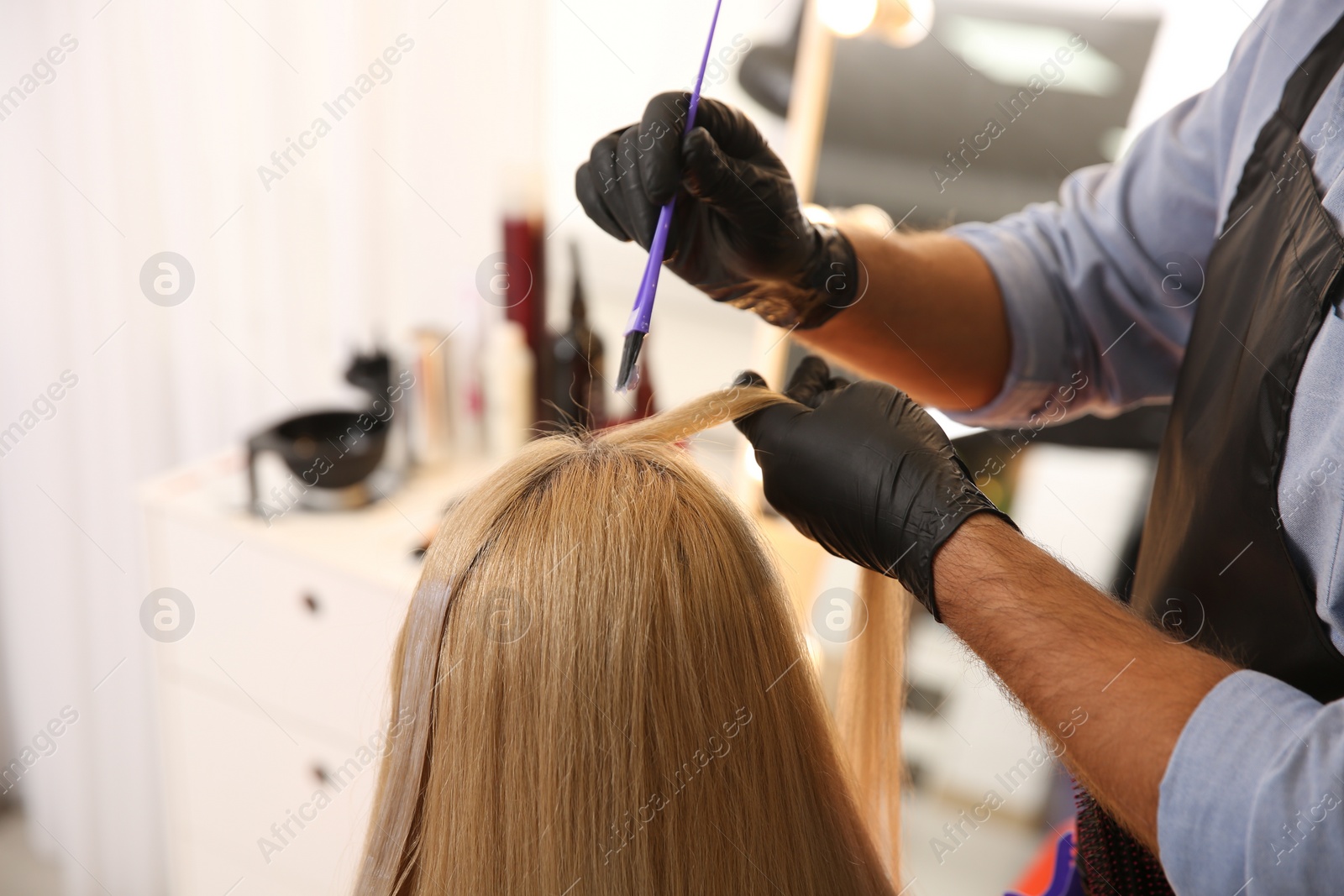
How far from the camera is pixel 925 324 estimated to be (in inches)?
37.5

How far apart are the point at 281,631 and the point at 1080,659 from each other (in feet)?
3.85

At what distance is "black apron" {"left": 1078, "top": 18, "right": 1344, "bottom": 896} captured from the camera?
2.20 feet

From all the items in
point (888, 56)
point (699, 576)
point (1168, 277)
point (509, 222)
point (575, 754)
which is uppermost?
point (888, 56)

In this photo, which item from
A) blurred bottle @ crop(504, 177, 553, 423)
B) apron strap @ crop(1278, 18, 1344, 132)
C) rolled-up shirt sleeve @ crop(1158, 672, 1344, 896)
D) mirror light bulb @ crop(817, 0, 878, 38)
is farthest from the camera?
blurred bottle @ crop(504, 177, 553, 423)

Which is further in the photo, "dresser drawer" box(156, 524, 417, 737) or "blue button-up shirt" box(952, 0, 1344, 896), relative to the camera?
"dresser drawer" box(156, 524, 417, 737)

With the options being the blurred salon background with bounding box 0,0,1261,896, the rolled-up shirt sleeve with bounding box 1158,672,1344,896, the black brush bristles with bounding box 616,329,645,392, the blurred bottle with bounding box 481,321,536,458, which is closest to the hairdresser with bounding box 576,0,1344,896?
the rolled-up shirt sleeve with bounding box 1158,672,1344,896

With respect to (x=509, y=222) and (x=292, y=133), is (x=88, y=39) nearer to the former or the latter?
(x=292, y=133)

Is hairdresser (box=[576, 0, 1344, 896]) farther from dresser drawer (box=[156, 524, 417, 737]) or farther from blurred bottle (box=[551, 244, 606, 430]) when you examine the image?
dresser drawer (box=[156, 524, 417, 737])

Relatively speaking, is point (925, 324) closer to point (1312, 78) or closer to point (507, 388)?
point (1312, 78)

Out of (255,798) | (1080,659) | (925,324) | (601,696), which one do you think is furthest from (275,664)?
(1080,659)

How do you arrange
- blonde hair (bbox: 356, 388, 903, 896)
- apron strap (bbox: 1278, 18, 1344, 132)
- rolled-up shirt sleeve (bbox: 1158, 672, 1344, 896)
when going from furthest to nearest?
apron strap (bbox: 1278, 18, 1344, 132) < blonde hair (bbox: 356, 388, 903, 896) < rolled-up shirt sleeve (bbox: 1158, 672, 1344, 896)

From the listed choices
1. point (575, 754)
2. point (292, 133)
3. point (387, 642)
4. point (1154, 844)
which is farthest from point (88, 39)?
point (1154, 844)

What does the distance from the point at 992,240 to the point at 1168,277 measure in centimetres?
18

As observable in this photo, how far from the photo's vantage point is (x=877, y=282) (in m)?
0.92
